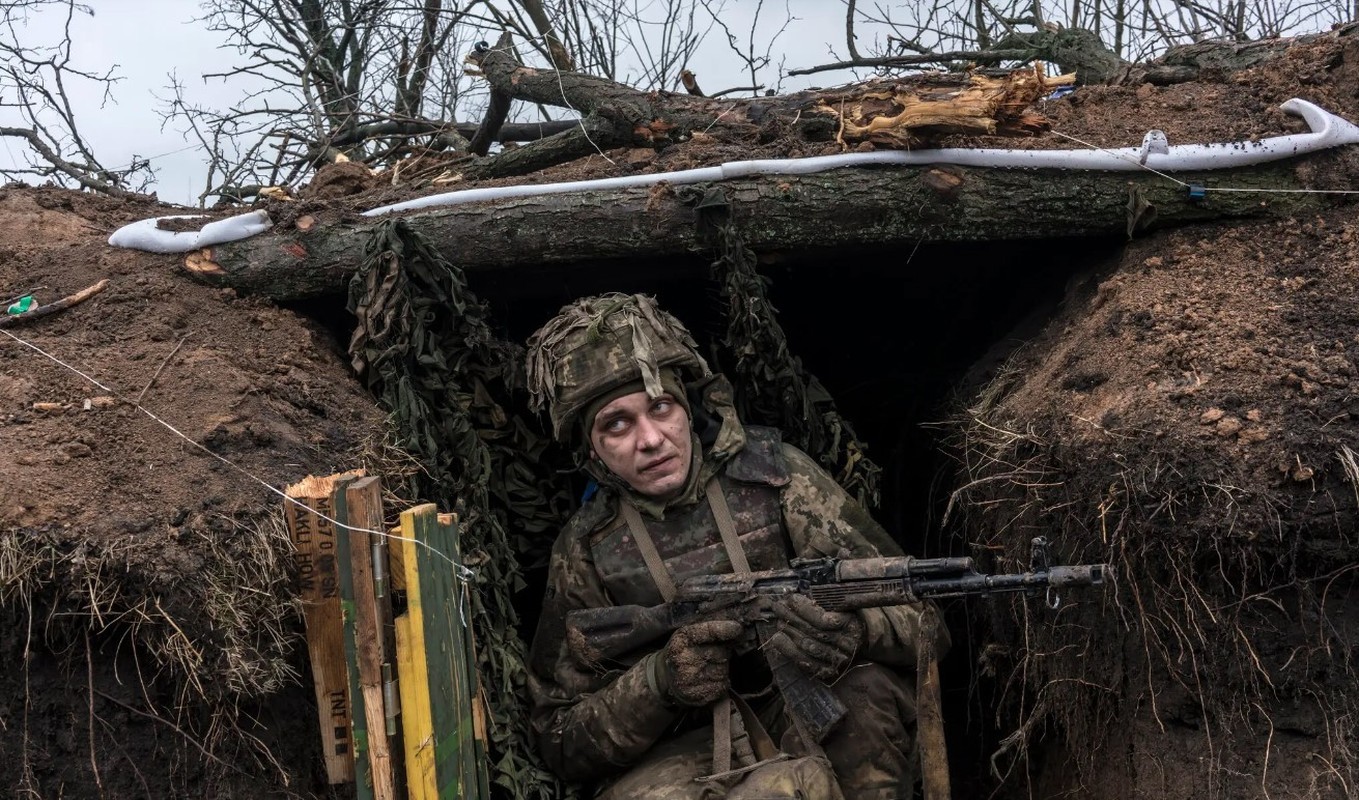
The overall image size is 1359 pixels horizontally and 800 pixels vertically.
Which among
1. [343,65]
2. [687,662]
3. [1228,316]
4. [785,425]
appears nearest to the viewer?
[687,662]

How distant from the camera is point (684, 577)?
445 cm

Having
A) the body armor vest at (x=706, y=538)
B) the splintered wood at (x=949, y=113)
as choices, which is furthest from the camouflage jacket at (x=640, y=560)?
the splintered wood at (x=949, y=113)

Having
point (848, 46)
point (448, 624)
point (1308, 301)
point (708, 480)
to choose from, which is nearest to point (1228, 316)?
point (1308, 301)

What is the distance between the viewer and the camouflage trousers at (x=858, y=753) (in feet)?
13.6

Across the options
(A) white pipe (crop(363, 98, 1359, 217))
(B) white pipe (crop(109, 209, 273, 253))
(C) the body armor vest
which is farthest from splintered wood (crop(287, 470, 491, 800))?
(A) white pipe (crop(363, 98, 1359, 217))

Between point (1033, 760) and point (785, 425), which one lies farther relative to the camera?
point (785, 425)

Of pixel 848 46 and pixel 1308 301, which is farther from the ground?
pixel 848 46

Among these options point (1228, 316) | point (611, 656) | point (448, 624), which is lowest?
point (611, 656)

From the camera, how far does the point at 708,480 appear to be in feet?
15.0

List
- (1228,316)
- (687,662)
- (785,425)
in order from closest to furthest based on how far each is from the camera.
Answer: (687,662)
(1228,316)
(785,425)

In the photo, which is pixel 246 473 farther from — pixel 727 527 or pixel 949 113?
pixel 949 113

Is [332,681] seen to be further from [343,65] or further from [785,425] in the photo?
[343,65]

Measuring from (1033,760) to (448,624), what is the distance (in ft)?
7.67

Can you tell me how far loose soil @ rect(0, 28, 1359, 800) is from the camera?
11.6ft
